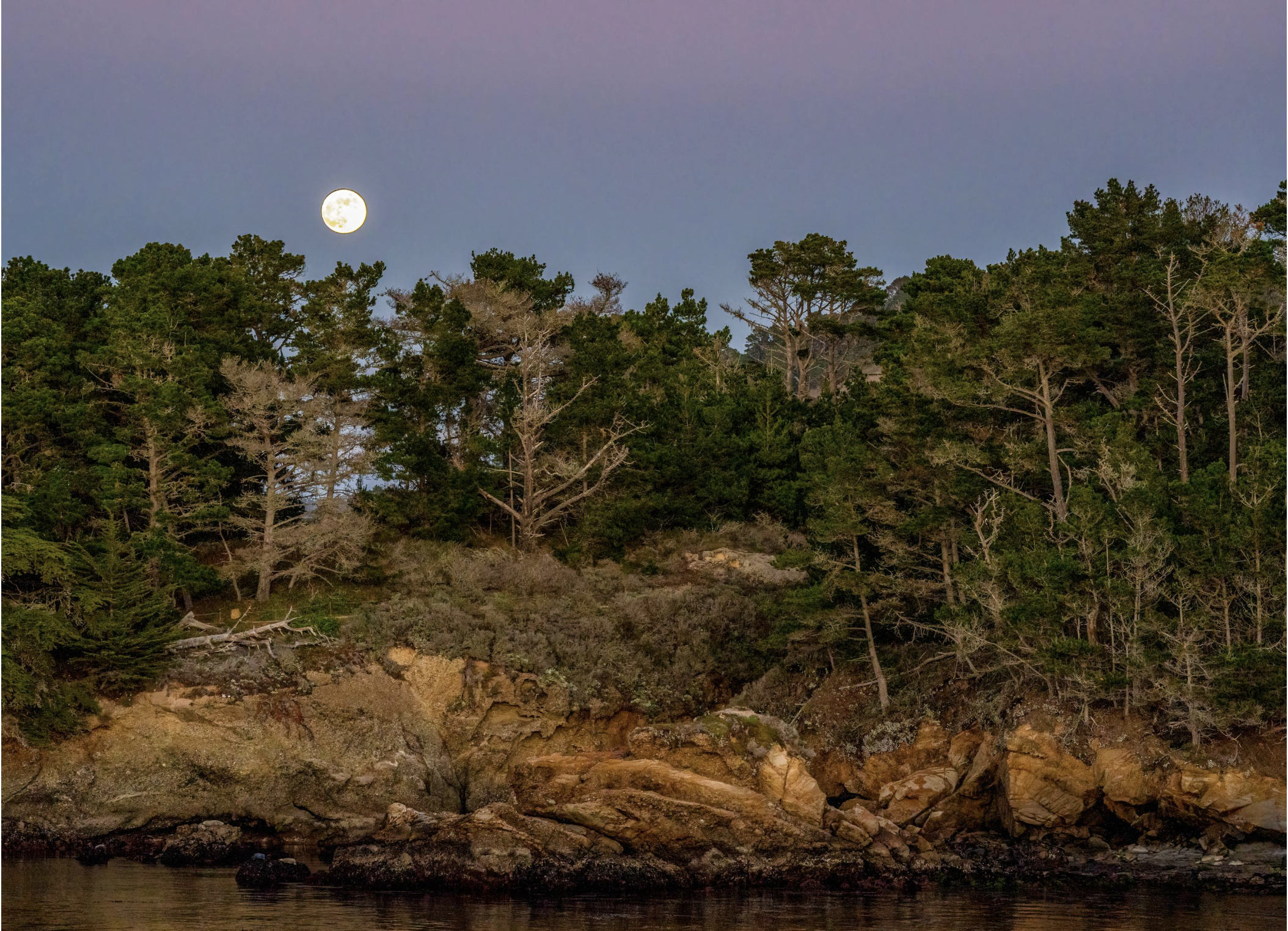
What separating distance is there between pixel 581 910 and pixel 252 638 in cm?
1719

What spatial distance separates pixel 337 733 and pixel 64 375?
1772cm

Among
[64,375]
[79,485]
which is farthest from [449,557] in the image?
[64,375]

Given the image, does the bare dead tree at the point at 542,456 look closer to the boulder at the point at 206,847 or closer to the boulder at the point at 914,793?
the boulder at the point at 206,847

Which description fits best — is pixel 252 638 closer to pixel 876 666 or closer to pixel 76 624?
pixel 76 624

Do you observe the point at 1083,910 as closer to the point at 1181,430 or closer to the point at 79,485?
the point at 1181,430

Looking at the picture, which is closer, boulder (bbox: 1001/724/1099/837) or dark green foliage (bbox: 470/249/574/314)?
boulder (bbox: 1001/724/1099/837)

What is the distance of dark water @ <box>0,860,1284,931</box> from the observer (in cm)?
2219

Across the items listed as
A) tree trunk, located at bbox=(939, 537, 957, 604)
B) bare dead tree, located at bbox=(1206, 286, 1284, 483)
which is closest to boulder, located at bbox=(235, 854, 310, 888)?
tree trunk, located at bbox=(939, 537, 957, 604)

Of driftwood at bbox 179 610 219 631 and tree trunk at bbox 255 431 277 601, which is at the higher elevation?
tree trunk at bbox 255 431 277 601

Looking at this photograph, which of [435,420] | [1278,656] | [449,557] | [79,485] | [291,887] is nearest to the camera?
[291,887]

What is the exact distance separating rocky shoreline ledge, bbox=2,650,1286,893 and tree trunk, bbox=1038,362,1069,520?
615 cm

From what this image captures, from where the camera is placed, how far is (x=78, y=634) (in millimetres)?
32656

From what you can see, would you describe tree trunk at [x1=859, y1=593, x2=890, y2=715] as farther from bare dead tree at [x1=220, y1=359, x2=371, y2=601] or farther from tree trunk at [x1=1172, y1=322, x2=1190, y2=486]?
bare dead tree at [x1=220, y1=359, x2=371, y2=601]

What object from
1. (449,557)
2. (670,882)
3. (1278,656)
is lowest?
(670,882)
